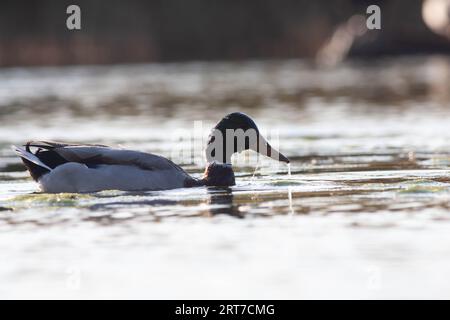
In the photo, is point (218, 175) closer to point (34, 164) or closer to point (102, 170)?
point (102, 170)

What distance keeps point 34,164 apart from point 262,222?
2.86 m

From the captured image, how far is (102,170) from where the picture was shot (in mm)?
12133

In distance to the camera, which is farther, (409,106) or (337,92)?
(337,92)

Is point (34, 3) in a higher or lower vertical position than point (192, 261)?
higher

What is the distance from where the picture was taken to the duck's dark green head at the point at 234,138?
12820 millimetres

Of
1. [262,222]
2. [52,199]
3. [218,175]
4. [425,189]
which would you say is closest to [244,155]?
[218,175]

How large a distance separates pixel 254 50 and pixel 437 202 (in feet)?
90.8

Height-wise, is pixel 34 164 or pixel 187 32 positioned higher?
pixel 187 32

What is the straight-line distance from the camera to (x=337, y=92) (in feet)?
90.1

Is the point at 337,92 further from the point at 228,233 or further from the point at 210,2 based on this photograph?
the point at 228,233

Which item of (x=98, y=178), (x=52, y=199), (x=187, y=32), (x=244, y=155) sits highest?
(x=187, y=32)

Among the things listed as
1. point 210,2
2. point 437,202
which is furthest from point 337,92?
point 437,202
